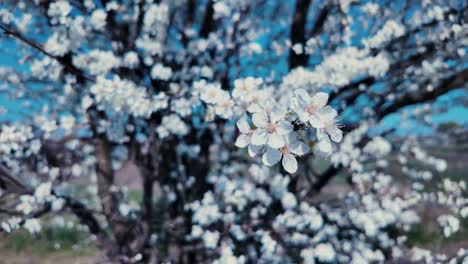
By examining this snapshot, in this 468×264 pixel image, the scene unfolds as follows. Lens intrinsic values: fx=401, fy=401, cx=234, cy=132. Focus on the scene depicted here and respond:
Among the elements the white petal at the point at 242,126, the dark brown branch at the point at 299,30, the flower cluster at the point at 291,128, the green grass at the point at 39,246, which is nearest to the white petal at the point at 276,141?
the flower cluster at the point at 291,128

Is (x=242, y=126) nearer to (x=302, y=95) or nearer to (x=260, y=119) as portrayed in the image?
(x=260, y=119)

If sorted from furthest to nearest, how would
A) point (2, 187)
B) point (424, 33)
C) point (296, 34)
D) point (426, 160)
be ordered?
point (426, 160) → point (296, 34) → point (424, 33) → point (2, 187)

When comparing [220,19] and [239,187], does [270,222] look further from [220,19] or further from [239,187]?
[220,19]

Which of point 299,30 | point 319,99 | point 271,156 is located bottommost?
point 271,156

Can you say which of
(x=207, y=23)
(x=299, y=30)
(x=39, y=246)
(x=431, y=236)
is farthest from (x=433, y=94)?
(x=39, y=246)

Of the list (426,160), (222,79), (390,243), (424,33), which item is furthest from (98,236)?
(426,160)

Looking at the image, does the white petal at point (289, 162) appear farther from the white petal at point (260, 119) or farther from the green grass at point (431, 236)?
the green grass at point (431, 236)
